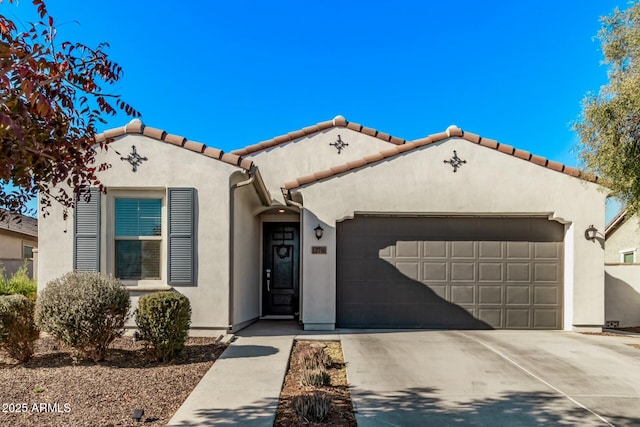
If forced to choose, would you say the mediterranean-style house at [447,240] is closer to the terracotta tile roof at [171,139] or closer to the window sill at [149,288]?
the terracotta tile roof at [171,139]

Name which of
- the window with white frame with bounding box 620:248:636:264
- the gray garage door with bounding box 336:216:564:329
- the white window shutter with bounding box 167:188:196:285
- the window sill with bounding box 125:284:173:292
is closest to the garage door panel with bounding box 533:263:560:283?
the gray garage door with bounding box 336:216:564:329

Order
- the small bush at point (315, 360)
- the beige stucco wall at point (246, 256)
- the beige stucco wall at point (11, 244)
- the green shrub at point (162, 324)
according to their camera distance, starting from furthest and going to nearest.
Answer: the beige stucco wall at point (11, 244)
the beige stucco wall at point (246, 256)
the green shrub at point (162, 324)
the small bush at point (315, 360)

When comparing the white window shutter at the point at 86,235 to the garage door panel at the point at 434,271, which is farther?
the garage door panel at the point at 434,271

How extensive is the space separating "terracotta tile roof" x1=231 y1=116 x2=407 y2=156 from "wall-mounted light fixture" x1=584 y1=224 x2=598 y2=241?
201 inches

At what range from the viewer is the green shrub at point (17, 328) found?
5664mm

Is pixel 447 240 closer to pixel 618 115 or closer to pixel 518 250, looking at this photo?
pixel 518 250

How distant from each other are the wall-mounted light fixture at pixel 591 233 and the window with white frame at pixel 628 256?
720 cm

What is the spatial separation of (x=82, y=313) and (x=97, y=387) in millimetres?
1180

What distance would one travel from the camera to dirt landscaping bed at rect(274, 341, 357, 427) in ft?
13.1

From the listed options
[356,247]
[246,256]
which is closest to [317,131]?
[356,247]

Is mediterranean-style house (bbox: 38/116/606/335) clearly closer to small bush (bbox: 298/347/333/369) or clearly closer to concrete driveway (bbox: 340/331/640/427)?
concrete driveway (bbox: 340/331/640/427)

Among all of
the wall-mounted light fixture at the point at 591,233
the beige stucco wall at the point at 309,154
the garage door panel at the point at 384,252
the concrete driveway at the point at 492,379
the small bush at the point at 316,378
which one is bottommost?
the concrete driveway at the point at 492,379

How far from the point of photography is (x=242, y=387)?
4895 millimetres

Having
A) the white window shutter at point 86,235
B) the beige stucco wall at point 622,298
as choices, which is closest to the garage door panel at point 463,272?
the beige stucco wall at point 622,298
